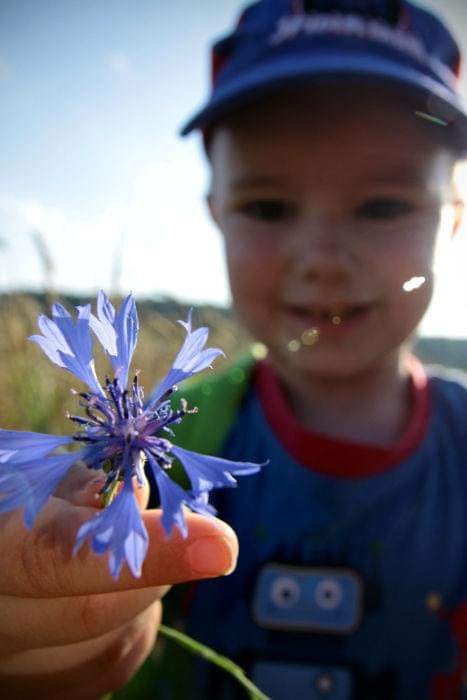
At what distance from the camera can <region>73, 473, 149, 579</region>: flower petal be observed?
0.39m

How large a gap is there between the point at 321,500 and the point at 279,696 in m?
0.45

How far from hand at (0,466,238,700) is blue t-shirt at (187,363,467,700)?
0.77 meters

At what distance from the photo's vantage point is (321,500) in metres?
1.58

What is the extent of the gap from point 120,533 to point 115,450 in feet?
0.23

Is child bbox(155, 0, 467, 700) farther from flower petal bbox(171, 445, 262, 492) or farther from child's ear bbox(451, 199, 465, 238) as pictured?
flower petal bbox(171, 445, 262, 492)

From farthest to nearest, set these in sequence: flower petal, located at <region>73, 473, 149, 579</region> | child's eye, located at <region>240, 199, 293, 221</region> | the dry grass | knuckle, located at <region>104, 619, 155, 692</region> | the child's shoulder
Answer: the child's shoulder → the dry grass → child's eye, located at <region>240, 199, 293, 221</region> → knuckle, located at <region>104, 619, 155, 692</region> → flower petal, located at <region>73, 473, 149, 579</region>

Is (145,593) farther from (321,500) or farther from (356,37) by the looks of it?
(356,37)

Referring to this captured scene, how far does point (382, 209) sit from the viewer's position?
57.4 inches

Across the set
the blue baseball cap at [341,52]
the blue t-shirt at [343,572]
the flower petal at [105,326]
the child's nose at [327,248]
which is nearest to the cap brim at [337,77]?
the blue baseball cap at [341,52]

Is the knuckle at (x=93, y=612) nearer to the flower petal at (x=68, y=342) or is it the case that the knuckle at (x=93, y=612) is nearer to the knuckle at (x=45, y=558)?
the knuckle at (x=45, y=558)

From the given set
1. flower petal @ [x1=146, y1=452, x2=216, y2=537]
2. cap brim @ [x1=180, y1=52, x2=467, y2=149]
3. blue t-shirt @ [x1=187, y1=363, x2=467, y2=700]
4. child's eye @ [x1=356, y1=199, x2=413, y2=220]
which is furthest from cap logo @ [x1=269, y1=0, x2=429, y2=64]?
flower petal @ [x1=146, y1=452, x2=216, y2=537]

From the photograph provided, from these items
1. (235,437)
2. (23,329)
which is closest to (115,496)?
(235,437)

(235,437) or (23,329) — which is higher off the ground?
(23,329)

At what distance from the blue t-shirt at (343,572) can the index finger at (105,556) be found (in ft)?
3.27
